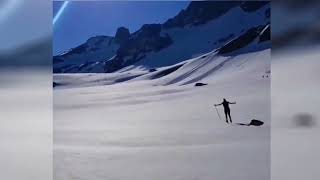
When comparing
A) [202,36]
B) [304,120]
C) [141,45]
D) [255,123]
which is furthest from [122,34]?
[304,120]

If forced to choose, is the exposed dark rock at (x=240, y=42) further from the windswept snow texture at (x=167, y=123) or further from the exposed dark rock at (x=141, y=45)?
the exposed dark rock at (x=141, y=45)

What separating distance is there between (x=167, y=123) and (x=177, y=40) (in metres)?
0.40

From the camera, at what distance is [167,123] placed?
1616 millimetres

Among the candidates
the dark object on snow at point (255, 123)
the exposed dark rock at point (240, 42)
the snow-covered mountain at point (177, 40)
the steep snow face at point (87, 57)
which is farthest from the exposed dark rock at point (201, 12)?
the dark object on snow at point (255, 123)

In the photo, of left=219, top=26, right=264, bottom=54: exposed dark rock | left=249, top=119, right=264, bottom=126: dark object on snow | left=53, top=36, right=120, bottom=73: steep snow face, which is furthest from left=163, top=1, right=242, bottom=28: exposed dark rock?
left=249, top=119, right=264, bottom=126: dark object on snow

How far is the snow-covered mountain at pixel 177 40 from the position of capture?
1609 mm

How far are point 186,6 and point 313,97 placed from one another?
74 cm

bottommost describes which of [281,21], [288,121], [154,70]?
[288,121]

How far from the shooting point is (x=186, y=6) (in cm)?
162

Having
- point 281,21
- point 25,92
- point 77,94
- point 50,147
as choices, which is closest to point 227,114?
point 281,21

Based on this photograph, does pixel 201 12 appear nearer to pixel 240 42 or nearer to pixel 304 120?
pixel 240 42

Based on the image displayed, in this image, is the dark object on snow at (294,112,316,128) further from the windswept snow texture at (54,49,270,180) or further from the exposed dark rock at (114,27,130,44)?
the exposed dark rock at (114,27,130,44)

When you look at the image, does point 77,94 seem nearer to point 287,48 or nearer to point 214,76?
point 214,76

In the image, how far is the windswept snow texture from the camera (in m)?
1.61
